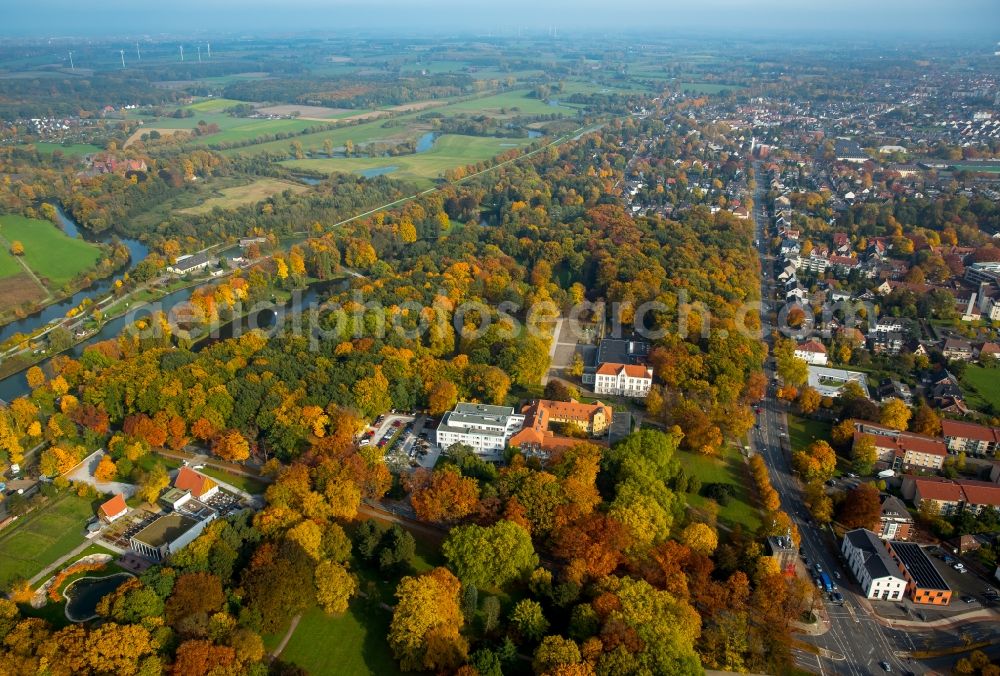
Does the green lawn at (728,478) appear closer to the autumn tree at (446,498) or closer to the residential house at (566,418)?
the residential house at (566,418)

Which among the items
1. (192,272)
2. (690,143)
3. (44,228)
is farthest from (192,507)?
(690,143)

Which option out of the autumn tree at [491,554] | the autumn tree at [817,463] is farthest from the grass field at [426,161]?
the autumn tree at [491,554]

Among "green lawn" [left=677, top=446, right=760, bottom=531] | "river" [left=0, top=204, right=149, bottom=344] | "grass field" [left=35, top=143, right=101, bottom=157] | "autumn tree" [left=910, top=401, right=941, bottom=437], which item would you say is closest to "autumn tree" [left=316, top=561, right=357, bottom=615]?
"green lawn" [left=677, top=446, right=760, bottom=531]

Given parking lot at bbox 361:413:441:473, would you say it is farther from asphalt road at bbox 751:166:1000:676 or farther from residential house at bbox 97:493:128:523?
asphalt road at bbox 751:166:1000:676

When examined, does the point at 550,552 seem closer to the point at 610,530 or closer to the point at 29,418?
the point at 610,530

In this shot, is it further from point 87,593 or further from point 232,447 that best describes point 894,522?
point 87,593

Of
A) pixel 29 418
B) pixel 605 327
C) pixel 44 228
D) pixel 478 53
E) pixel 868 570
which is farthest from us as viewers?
pixel 478 53

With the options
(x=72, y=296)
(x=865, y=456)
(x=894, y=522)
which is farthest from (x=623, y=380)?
(x=72, y=296)
